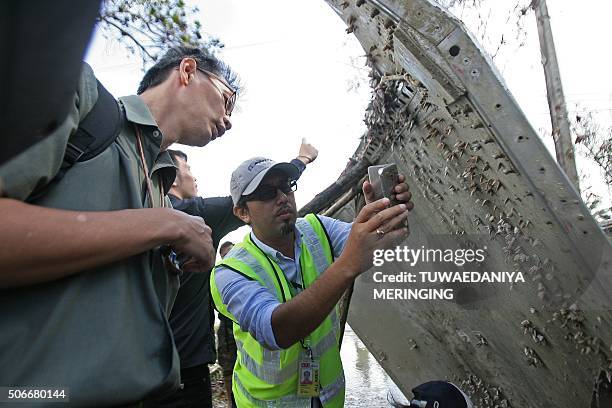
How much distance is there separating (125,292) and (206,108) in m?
0.69

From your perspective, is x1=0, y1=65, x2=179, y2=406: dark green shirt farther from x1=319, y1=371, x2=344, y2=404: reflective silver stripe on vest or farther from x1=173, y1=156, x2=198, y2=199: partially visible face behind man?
x1=173, y1=156, x2=198, y2=199: partially visible face behind man

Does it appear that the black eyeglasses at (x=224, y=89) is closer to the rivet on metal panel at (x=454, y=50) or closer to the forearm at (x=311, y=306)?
the forearm at (x=311, y=306)

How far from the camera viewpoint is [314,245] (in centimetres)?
229

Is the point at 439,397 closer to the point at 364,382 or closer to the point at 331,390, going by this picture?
the point at 331,390

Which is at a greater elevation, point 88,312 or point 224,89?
point 224,89

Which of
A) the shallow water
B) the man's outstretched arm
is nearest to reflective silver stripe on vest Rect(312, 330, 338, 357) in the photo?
the man's outstretched arm

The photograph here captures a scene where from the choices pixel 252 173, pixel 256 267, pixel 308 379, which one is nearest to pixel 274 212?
pixel 252 173

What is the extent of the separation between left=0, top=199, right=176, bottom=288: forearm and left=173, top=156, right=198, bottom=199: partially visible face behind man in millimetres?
2202

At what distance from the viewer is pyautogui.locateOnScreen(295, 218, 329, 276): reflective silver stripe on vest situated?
2242mm

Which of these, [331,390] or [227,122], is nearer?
[227,122]

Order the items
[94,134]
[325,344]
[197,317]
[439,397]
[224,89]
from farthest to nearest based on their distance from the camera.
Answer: [197,317] < [439,397] < [325,344] < [224,89] < [94,134]

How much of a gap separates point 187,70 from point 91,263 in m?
0.80

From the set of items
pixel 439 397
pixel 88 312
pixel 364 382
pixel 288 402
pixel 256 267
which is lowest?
pixel 364 382

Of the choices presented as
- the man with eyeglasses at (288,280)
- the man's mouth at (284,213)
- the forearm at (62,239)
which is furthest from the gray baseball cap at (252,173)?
the forearm at (62,239)
